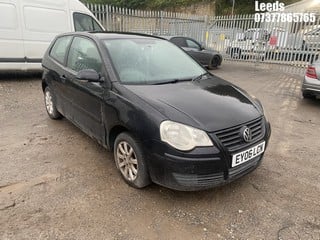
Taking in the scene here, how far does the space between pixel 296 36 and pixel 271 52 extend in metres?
1.27

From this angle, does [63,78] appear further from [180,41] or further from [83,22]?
[180,41]

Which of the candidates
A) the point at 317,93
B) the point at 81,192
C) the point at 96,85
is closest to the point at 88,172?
the point at 81,192

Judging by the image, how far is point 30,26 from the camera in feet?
26.2

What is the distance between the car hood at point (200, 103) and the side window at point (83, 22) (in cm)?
678

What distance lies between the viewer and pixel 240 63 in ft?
46.9

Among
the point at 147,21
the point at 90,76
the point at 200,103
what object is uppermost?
the point at 147,21

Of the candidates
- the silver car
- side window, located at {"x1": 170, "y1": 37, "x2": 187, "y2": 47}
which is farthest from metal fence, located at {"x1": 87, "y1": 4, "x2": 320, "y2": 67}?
the silver car

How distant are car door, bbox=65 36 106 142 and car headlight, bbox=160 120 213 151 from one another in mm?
1047

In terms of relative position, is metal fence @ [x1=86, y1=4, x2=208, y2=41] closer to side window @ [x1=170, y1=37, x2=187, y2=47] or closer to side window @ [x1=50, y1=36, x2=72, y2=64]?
side window @ [x1=170, y1=37, x2=187, y2=47]

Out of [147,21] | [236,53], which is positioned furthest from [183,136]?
[147,21]

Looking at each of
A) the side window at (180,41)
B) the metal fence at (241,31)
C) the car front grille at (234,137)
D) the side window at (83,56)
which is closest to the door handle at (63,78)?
→ the side window at (83,56)

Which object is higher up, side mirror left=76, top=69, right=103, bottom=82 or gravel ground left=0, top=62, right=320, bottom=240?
side mirror left=76, top=69, right=103, bottom=82

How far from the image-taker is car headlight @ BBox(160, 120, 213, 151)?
2.50m

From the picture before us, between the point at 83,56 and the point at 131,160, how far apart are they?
1736 millimetres
